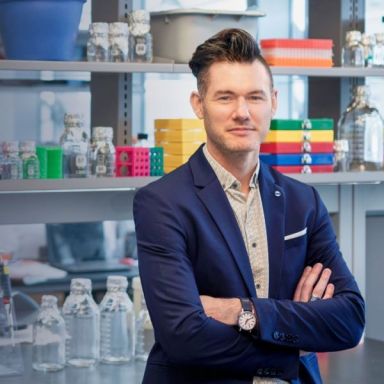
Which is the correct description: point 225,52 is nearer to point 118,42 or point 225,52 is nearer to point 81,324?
point 118,42

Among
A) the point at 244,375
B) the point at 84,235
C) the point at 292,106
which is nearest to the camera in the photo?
the point at 244,375

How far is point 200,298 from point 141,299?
1.26 meters

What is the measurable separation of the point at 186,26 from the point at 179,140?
35 cm

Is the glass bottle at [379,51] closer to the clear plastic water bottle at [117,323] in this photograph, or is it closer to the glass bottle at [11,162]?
the clear plastic water bottle at [117,323]

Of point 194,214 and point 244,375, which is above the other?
point 194,214

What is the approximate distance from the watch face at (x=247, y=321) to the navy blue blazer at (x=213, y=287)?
0.01 meters

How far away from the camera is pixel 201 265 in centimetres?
196

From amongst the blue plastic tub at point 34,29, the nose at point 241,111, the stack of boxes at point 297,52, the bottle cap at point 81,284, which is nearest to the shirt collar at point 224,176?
the nose at point 241,111

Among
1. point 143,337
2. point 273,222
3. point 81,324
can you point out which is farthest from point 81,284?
point 273,222

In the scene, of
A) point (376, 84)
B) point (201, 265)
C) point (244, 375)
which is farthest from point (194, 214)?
point (376, 84)

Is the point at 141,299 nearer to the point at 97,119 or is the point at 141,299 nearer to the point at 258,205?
the point at 97,119

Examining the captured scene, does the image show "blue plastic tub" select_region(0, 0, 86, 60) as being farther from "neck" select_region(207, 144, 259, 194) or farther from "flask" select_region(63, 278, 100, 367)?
"neck" select_region(207, 144, 259, 194)

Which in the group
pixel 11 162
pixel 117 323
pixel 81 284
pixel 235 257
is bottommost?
pixel 117 323

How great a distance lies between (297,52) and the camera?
319 centimetres
